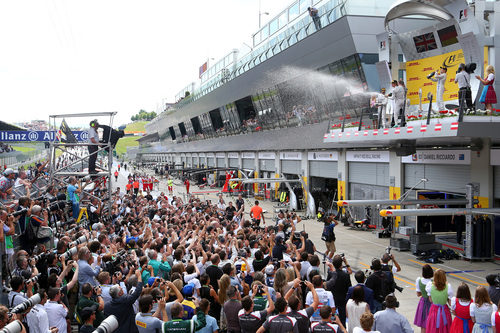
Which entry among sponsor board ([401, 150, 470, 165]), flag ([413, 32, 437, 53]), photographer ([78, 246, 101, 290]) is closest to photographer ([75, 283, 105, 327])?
photographer ([78, 246, 101, 290])

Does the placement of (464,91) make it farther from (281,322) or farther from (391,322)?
(281,322)

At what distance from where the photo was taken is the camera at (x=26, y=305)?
5129 millimetres

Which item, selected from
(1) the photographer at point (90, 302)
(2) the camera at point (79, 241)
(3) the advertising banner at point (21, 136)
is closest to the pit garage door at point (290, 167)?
(2) the camera at point (79, 241)

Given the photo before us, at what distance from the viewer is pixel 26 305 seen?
533 centimetres

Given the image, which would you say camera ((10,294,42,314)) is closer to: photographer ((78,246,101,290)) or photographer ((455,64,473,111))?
photographer ((78,246,101,290))

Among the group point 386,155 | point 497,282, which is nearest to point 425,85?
point 386,155

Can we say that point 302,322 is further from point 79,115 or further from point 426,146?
point 426,146

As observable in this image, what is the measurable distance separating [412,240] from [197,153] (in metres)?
51.6

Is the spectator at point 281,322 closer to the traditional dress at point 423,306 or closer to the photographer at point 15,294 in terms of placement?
the traditional dress at point 423,306

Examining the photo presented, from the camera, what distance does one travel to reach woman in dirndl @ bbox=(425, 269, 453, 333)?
23.4 feet

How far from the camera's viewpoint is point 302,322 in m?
5.77

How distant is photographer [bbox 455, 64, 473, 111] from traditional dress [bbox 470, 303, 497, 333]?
7.52 metres

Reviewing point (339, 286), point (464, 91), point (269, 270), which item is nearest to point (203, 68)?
point (464, 91)

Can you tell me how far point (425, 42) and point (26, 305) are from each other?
16.0m
